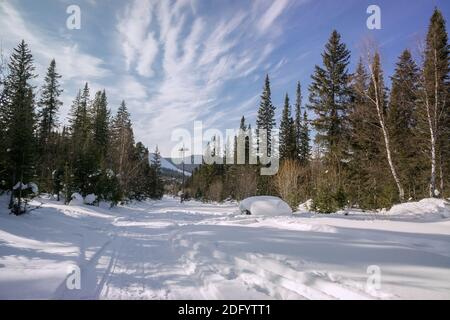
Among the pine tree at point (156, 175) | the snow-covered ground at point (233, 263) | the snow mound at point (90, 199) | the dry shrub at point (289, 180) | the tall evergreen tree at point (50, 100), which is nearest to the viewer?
the snow-covered ground at point (233, 263)

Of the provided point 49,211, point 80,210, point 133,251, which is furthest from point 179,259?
point 80,210

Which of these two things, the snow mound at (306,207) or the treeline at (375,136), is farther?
the snow mound at (306,207)

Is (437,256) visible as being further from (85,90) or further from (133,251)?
(85,90)

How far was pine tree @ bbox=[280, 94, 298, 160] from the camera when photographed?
43.3 m

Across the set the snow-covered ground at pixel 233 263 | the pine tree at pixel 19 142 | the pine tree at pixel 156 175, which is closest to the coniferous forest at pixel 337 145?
the pine tree at pixel 19 142

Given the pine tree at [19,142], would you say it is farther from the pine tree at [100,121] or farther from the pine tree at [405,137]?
the pine tree at [100,121]

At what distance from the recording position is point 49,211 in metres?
12.6

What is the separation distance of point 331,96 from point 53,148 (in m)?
25.5

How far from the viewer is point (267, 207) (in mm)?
17141

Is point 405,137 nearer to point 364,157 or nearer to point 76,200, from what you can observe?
point 364,157

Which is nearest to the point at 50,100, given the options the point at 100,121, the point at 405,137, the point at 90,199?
the point at 100,121

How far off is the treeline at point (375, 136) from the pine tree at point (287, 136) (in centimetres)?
825

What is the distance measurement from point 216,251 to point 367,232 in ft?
14.2

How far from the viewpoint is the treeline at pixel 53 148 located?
36.8 ft
